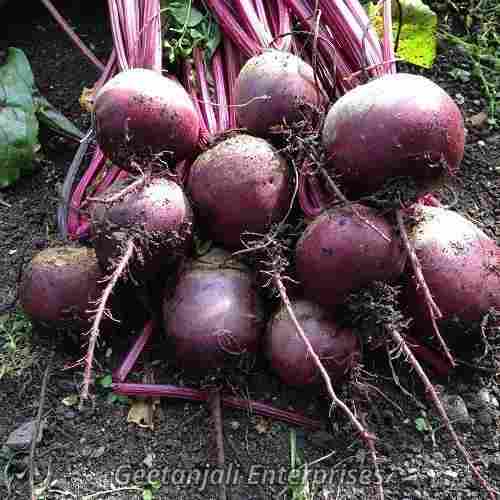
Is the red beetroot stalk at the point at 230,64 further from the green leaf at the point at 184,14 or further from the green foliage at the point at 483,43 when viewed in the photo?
the green foliage at the point at 483,43

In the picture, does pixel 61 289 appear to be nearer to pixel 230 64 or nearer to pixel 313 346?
pixel 313 346

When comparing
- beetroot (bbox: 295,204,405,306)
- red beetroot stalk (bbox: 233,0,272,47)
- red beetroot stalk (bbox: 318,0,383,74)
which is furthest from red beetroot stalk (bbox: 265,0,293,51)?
beetroot (bbox: 295,204,405,306)

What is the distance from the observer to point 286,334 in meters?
2.11

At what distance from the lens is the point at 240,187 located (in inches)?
83.6

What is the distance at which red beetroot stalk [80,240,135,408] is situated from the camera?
179 cm

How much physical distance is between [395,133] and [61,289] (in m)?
1.26

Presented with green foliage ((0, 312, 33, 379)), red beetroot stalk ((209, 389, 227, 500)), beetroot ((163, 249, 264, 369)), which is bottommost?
red beetroot stalk ((209, 389, 227, 500))

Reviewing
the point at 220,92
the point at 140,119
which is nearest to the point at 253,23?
the point at 220,92

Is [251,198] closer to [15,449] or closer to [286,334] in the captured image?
[286,334]

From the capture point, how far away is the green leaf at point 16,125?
2.82 metres

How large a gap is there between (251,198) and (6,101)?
1493 mm

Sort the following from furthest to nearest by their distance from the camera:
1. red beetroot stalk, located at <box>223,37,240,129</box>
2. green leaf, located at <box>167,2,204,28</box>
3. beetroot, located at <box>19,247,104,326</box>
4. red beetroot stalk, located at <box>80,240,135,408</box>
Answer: green leaf, located at <box>167,2,204,28</box> → red beetroot stalk, located at <box>223,37,240,129</box> → beetroot, located at <box>19,247,104,326</box> → red beetroot stalk, located at <box>80,240,135,408</box>

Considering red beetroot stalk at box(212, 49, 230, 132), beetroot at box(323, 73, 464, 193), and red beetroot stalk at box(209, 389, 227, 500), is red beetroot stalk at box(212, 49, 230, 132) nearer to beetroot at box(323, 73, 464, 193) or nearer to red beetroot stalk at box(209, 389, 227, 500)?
beetroot at box(323, 73, 464, 193)

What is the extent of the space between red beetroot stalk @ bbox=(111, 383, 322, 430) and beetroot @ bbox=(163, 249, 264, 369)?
0.38 feet
